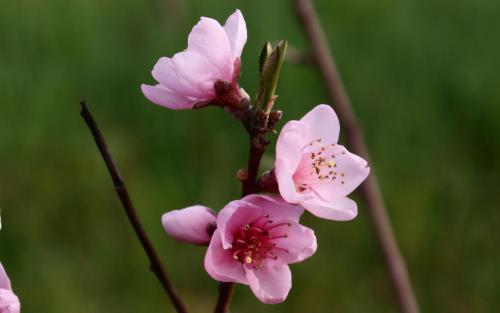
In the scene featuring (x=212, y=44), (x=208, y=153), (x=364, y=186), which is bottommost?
(x=208, y=153)

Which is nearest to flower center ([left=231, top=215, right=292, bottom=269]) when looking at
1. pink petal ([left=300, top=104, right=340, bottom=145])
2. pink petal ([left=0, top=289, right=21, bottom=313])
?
pink petal ([left=300, top=104, right=340, bottom=145])

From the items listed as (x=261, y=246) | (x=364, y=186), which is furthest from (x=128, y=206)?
(x=364, y=186)

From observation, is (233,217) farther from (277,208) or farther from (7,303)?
(7,303)

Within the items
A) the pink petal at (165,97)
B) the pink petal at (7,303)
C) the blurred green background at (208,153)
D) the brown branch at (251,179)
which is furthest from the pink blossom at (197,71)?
the blurred green background at (208,153)

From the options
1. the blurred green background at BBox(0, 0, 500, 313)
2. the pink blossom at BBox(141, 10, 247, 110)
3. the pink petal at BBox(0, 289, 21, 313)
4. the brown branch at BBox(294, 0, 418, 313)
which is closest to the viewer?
the pink petal at BBox(0, 289, 21, 313)

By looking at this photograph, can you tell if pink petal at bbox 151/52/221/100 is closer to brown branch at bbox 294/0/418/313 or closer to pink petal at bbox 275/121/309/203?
pink petal at bbox 275/121/309/203

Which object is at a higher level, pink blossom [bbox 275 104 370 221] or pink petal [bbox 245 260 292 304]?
pink blossom [bbox 275 104 370 221]

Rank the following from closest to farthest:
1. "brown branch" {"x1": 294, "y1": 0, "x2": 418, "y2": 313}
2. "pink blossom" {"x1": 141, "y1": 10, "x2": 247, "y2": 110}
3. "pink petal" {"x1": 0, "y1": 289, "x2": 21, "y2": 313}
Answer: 1. "pink petal" {"x1": 0, "y1": 289, "x2": 21, "y2": 313}
2. "pink blossom" {"x1": 141, "y1": 10, "x2": 247, "y2": 110}
3. "brown branch" {"x1": 294, "y1": 0, "x2": 418, "y2": 313}

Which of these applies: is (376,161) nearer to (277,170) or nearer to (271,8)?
(271,8)

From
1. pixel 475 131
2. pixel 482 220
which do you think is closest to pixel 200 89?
pixel 482 220
